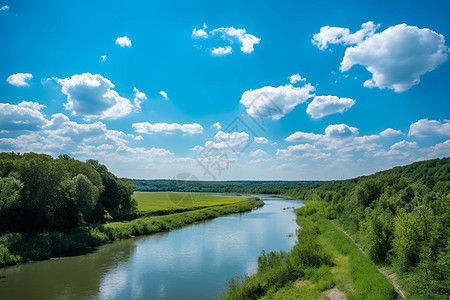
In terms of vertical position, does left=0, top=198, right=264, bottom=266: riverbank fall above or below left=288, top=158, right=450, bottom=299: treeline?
below

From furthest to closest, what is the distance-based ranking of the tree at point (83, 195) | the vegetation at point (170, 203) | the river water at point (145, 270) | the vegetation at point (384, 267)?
the vegetation at point (170, 203) → the tree at point (83, 195) → the river water at point (145, 270) → the vegetation at point (384, 267)

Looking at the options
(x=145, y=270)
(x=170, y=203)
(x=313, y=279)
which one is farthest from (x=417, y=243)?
(x=170, y=203)

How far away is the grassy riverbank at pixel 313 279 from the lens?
14609 mm

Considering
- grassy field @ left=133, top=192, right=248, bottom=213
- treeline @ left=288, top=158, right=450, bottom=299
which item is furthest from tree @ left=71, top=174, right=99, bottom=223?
treeline @ left=288, top=158, right=450, bottom=299

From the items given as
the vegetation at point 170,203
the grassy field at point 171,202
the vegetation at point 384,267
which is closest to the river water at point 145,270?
the vegetation at point 384,267

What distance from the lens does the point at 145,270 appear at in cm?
2209

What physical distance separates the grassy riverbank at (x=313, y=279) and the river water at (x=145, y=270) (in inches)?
95.1

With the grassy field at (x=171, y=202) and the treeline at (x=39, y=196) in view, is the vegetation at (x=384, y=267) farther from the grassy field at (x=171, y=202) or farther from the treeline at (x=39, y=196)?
the grassy field at (x=171, y=202)

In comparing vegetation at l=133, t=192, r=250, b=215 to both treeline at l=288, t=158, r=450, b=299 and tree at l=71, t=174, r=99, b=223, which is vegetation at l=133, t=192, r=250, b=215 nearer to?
tree at l=71, t=174, r=99, b=223

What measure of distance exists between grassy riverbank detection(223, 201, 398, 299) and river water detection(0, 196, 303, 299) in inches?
95.1

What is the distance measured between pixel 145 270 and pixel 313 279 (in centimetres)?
1248

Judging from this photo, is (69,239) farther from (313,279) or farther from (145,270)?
(313,279)

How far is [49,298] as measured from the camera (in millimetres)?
16750

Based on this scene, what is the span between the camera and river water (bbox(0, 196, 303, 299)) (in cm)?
1758
